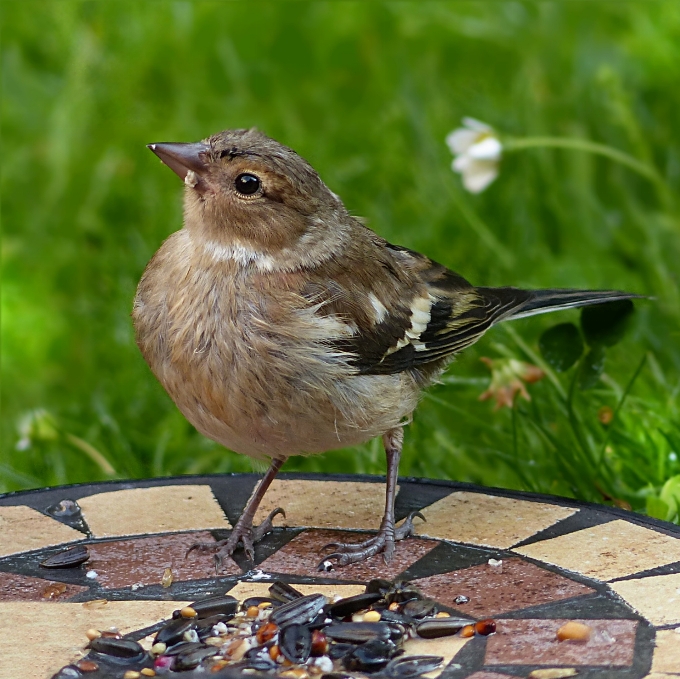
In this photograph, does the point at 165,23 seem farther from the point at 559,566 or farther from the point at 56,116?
the point at 559,566

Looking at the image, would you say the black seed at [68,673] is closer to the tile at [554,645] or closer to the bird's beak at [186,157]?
the tile at [554,645]

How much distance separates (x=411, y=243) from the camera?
5.66m

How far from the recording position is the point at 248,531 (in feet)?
10.4

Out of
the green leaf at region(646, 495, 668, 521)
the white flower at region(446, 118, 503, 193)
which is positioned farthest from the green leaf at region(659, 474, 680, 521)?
the white flower at region(446, 118, 503, 193)

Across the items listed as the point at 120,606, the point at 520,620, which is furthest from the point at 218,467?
the point at 520,620

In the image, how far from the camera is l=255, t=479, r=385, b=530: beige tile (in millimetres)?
3357

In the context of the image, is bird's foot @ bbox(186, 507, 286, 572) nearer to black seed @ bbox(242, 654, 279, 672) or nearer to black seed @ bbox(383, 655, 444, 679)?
black seed @ bbox(242, 654, 279, 672)

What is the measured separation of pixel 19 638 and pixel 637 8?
6.07 meters

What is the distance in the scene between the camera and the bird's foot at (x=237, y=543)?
306 cm

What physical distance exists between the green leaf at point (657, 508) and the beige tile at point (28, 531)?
1.75 m

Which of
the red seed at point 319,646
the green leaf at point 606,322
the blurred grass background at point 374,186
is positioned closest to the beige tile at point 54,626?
the red seed at point 319,646

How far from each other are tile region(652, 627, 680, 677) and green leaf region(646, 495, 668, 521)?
3.85ft

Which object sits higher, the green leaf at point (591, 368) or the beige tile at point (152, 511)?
the green leaf at point (591, 368)

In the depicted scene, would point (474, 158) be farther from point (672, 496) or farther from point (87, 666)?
point (87, 666)
